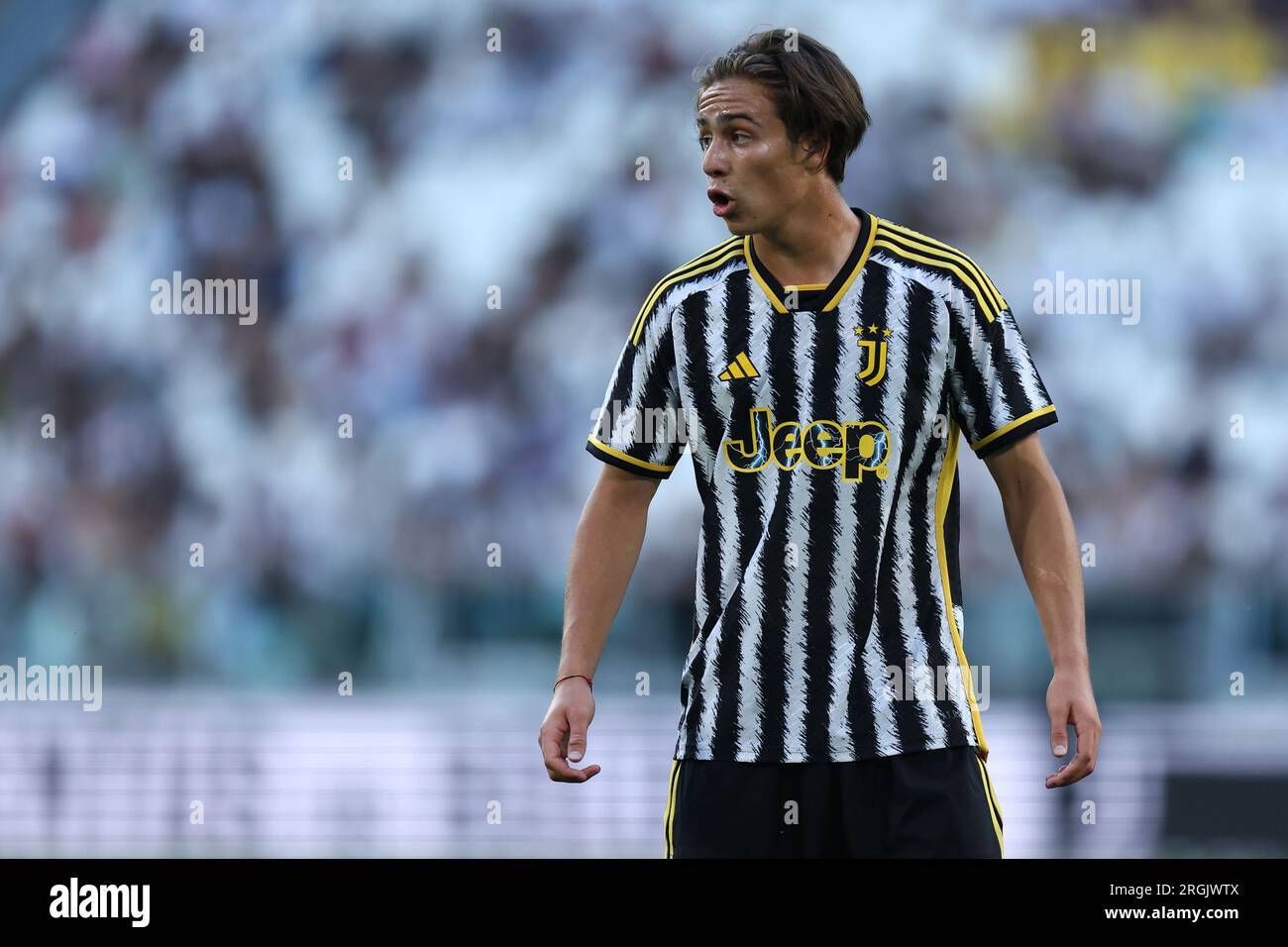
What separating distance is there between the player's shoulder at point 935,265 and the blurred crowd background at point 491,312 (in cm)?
433

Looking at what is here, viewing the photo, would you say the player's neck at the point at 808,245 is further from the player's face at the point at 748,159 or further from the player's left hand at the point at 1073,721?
the player's left hand at the point at 1073,721

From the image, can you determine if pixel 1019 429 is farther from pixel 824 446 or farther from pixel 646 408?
pixel 646 408

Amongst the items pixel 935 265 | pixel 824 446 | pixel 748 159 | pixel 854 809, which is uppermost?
pixel 748 159

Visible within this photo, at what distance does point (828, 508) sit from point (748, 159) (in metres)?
0.51

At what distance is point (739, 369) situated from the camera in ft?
7.84

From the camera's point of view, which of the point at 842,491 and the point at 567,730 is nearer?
the point at 842,491

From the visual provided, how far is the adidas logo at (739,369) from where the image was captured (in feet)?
7.82

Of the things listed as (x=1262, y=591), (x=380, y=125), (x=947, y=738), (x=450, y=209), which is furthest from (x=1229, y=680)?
(x=947, y=738)

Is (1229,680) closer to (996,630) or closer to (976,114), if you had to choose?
(996,630)

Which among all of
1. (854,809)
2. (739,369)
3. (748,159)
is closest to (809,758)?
(854,809)

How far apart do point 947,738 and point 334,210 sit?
569 centimetres

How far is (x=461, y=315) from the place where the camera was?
728 centimetres

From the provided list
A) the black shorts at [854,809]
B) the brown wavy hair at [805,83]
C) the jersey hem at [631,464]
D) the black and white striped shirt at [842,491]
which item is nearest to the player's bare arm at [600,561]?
the jersey hem at [631,464]

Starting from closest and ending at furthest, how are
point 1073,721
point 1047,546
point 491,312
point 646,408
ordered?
point 1073,721 < point 1047,546 < point 646,408 < point 491,312
